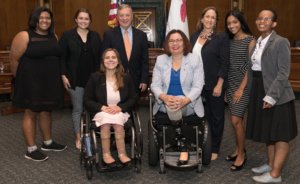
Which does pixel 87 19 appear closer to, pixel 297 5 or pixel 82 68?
pixel 82 68

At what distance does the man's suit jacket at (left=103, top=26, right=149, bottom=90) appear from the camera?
12.2 ft

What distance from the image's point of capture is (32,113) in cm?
368

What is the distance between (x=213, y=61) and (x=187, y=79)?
313 mm

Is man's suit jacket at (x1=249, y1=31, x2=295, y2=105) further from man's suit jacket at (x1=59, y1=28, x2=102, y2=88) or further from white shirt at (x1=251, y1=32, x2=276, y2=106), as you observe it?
man's suit jacket at (x1=59, y1=28, x2=102, y2=88)

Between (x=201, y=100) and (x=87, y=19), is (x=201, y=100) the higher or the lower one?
the lower one

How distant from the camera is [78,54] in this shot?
12.2 feet

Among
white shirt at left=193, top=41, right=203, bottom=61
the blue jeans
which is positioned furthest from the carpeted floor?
white shirt at left=193, top=41, right=203, bottom=61

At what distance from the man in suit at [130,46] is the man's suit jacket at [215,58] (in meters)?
0.71

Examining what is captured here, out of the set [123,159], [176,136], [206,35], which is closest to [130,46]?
[206,35]

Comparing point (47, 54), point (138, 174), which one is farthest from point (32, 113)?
point (138, 174)

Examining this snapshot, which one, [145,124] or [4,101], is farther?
[4,101]

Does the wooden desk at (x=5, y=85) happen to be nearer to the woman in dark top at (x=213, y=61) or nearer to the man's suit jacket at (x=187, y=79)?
the man's suit jacket at (x=187, y=79)

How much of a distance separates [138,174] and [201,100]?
906 mm

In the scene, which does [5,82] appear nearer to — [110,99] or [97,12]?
[97,12]
